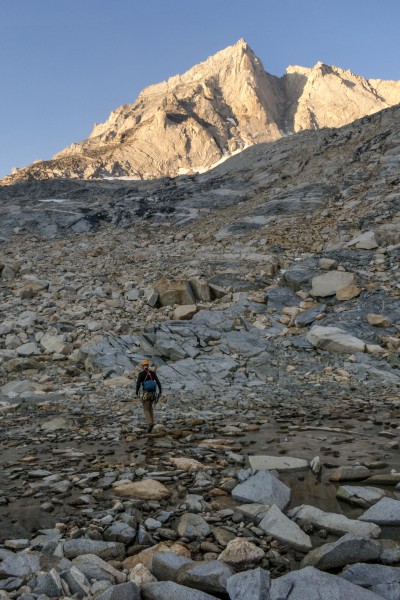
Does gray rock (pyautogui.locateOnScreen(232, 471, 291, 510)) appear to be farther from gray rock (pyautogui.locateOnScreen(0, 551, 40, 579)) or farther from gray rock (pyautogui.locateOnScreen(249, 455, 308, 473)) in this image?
gray rock (pyautogui.locateOnScreen(0, 551, 40, 579))

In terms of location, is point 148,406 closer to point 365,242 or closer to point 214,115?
point 365,242

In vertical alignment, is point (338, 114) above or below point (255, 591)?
above

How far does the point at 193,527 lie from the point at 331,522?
1.41m

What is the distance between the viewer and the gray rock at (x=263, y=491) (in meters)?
4.94

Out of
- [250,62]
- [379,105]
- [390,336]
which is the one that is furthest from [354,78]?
[390,336]

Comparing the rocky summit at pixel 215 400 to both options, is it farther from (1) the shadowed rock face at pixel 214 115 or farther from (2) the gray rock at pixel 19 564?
(1) the shadowed rock face at pixel 214 115

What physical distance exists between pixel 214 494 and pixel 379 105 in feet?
348

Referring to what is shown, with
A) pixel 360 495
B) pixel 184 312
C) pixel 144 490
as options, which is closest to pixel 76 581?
pixel 144 490

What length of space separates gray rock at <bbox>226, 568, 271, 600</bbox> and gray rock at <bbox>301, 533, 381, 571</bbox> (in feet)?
1.96

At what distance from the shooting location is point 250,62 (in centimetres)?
9562

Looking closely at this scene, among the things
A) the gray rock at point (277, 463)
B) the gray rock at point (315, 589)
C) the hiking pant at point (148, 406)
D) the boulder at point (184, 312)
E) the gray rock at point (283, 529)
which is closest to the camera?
the gray rock at point (315, 589)

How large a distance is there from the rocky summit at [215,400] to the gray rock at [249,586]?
2cm

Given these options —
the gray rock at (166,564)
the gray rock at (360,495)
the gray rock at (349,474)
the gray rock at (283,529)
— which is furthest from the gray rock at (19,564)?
the gray rock at (349,474)

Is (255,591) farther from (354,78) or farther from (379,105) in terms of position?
(354,78)
